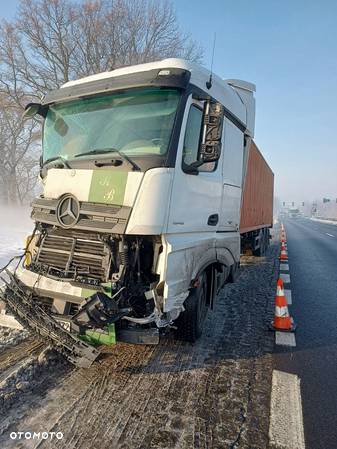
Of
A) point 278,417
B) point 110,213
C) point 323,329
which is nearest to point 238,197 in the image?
point 323,329

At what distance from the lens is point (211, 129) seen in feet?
10.9

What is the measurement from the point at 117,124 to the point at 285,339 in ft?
11.6

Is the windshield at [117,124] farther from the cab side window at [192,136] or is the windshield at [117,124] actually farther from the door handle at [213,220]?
the door handle at [213,220]

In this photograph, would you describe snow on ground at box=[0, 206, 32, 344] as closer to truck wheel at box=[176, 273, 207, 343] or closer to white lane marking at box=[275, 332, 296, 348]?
truck wheel at box=[176, 273, 207, 343]

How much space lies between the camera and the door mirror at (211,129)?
131 inches

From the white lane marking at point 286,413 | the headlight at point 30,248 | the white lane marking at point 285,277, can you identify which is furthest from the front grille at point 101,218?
the white lane marking at point 285,277

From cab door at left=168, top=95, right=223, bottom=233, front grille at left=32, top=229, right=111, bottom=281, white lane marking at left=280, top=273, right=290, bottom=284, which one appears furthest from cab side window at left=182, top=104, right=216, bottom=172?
white lane marking at left=280, top=273, right=290, bottom=284

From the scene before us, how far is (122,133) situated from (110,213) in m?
0.94

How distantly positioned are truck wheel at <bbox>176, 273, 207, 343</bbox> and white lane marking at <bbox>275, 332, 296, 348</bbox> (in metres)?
1.08

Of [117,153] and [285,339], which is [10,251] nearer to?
[117,153]

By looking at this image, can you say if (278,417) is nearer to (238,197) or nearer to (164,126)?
(164,126)

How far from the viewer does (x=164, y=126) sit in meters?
3.27

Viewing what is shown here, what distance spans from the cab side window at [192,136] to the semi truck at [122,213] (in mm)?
11

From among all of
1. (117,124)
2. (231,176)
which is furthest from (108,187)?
(231,176)
